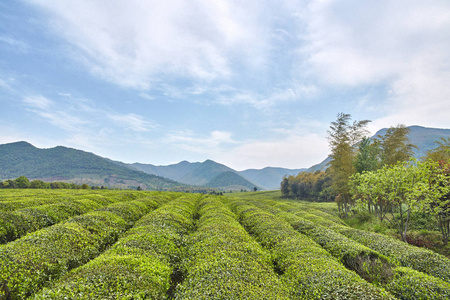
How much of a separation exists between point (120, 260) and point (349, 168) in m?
34.9

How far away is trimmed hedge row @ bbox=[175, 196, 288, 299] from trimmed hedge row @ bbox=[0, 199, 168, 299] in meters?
5.53

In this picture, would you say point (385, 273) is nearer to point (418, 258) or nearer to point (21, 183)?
point (418, 258)

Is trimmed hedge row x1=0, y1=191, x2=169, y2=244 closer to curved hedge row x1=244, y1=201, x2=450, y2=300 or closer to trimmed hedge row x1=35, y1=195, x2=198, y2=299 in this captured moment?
trimmed hedge row x1=35, y1=195, x2=198, y2=299

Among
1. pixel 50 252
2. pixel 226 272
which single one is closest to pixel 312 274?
pixel 226 272

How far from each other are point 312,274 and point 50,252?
1177 centimetres

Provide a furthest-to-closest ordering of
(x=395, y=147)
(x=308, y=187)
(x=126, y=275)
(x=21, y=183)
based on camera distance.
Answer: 1. (x=308, y=187)
2. (x=21, y=183)
3. (x=395, y=147)
4. (x=126, y=275)

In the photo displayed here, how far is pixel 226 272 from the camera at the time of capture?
7.71m

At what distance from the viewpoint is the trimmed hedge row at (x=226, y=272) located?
6.57m

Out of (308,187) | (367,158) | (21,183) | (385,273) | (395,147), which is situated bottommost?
(21,183)

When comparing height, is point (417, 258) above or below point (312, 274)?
above

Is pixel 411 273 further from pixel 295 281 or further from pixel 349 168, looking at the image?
pixel 349 168

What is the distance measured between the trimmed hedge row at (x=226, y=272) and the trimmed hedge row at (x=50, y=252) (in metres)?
5.53

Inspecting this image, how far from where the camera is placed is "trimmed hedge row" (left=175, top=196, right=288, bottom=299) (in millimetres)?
6570

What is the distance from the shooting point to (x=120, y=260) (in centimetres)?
780
